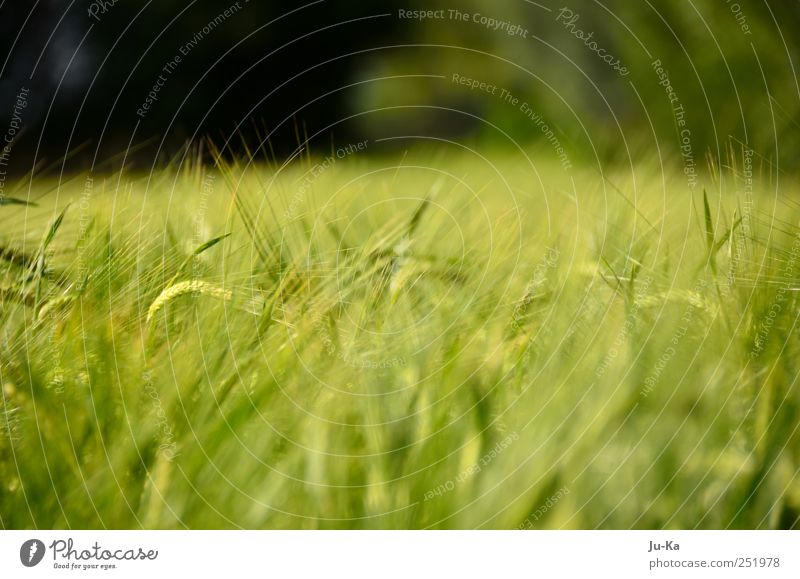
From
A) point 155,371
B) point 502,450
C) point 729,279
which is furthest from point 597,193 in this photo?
point 155,371

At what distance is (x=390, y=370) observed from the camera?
0.50 metres

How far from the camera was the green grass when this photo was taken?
478 mm

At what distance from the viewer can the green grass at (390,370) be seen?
478mm

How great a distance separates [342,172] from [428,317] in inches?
16.5

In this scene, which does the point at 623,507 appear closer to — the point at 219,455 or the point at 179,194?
the point at 219,455

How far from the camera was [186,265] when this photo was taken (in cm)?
59

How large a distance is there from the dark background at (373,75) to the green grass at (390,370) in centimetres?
13
